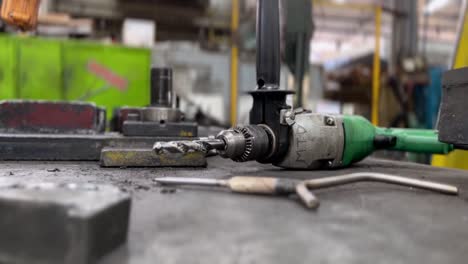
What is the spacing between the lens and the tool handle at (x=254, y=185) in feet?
1.67

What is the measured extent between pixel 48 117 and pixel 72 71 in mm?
2101

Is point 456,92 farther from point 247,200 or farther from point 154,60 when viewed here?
point 154,60

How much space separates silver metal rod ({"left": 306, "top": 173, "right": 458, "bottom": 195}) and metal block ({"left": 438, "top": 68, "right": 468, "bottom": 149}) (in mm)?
94

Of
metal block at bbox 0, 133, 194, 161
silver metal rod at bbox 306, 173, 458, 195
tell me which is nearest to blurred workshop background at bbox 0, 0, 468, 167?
metal block at bbox 0, 133, 194, 161

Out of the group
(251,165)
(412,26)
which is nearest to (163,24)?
(412,26)

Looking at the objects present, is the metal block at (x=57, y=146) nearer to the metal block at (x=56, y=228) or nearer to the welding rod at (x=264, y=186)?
the welding rod at (x=264, y=186)

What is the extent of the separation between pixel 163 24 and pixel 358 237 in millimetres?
3557

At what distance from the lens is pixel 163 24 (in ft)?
12.0

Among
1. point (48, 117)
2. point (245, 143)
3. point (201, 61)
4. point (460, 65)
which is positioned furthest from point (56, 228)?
point (201, 61)

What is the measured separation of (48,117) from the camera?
95 cm

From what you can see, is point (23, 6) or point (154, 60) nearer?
point (23, 6)

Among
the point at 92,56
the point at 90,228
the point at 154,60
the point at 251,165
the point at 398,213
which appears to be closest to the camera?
the point at 90,228

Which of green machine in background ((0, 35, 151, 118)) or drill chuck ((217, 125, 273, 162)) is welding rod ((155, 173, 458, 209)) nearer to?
drill chuck ((217, 125, 273, 162))

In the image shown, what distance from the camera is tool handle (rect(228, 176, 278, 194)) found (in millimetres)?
510
